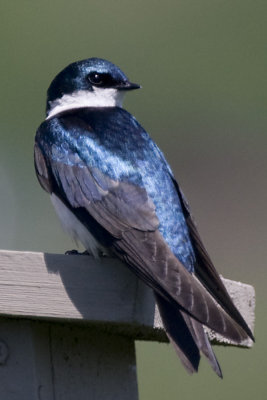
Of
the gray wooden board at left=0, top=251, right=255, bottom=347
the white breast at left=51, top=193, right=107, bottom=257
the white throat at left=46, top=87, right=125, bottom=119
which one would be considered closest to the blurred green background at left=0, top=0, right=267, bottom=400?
the white throat at left=46, top=87, right=125, bottom=119

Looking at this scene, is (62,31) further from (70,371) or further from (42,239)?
(70,371)

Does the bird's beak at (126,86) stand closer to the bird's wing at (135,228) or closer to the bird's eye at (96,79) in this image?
the bird's eye at (96,79)

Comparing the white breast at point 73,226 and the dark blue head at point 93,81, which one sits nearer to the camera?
the white breast at point 73,226

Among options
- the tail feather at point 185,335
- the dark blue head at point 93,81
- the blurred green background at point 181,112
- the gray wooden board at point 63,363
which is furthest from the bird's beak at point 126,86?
the blurred green background at point 181,112

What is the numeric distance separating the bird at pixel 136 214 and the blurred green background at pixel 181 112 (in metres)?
1.39

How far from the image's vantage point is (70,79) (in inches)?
129

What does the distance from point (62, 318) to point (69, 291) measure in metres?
0.06

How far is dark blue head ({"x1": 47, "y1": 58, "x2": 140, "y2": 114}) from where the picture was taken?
323 centimetres

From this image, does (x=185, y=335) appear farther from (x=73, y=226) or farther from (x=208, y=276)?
(x=73, y=226)

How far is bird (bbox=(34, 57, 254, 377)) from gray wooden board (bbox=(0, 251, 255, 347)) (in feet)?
0.19

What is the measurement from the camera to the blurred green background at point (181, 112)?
470cm

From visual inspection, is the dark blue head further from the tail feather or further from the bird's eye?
the tail feather

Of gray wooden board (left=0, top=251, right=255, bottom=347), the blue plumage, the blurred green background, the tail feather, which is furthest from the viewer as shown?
the blurred green background

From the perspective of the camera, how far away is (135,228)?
2.61 metres
